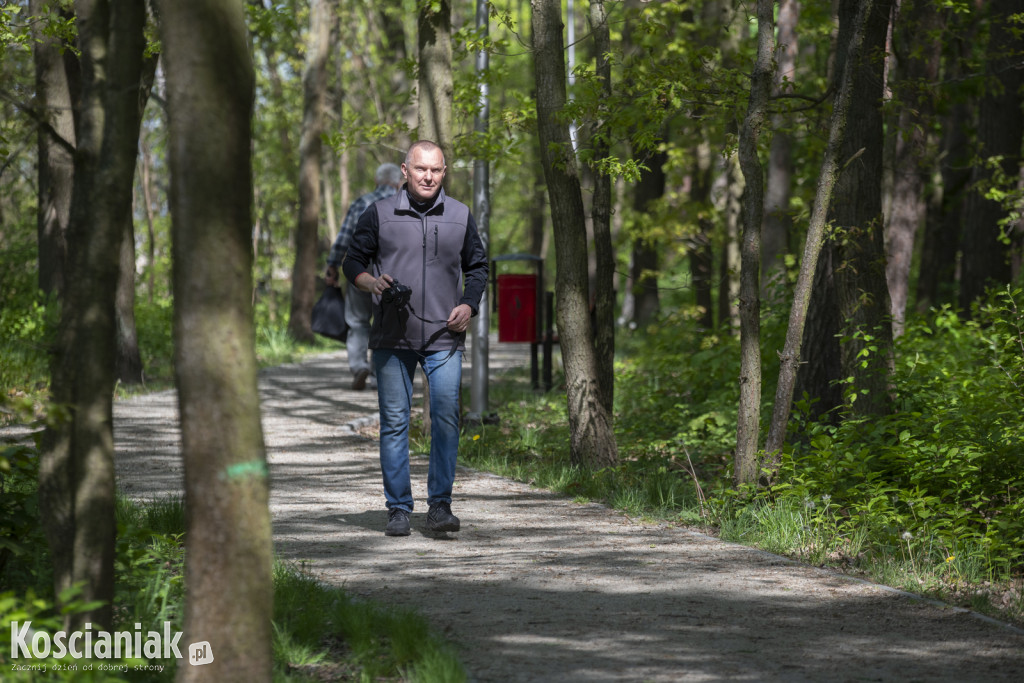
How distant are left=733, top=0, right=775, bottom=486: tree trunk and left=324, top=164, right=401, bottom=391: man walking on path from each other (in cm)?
491

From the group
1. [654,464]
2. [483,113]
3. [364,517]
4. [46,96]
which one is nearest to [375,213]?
[364,517]

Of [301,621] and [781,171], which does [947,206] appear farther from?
[301,621]

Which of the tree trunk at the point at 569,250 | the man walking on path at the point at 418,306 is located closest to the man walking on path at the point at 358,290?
the tree trunk at the point at 569,250

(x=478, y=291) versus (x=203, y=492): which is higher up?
(x=478, y=291)

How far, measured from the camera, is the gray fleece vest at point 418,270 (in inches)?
240

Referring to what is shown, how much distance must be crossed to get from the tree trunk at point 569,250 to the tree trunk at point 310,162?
1473 cm

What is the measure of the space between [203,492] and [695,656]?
2.07m

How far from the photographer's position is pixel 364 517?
272 inches

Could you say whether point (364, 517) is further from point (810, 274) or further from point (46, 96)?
point (46, 96)

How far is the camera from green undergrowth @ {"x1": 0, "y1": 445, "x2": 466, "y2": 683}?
138 inches

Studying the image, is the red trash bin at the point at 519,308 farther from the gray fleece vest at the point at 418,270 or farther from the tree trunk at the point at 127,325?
the gray fleece vest at the point at 418,270

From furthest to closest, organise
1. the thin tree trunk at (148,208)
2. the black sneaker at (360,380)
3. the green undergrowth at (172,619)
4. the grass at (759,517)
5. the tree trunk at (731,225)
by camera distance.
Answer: the thin tree trunk at (148,208), the tree trunk at (731,225), the black sneaker at (360,380), the grass at (759,517), the green undergrowth at (172,619)

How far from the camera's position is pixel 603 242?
885 centimetres

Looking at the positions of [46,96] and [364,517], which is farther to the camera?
[46,96]
